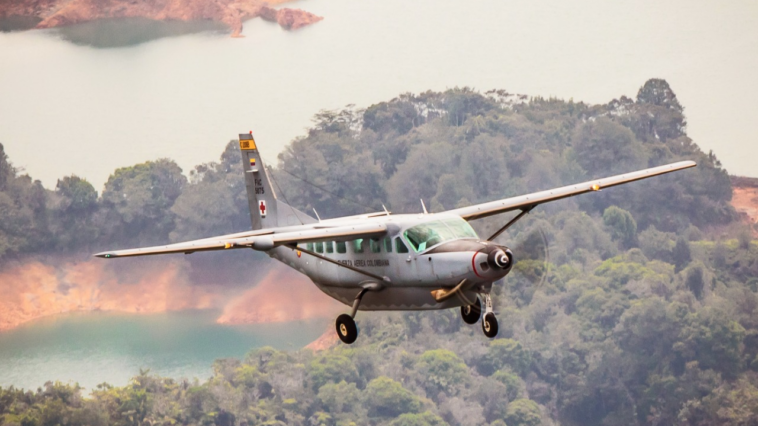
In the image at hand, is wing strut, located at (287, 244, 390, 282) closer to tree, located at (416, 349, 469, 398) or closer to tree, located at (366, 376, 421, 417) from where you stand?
tree, located at (366, 376, 421, 417)

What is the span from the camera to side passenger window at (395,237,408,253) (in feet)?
150

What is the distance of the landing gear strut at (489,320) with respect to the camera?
1729 inches

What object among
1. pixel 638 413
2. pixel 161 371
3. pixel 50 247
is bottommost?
pixel 638 413

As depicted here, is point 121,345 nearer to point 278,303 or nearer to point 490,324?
point 278,303

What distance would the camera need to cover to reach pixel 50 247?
190 m

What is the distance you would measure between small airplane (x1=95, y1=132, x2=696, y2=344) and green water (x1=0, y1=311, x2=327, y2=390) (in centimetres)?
12395

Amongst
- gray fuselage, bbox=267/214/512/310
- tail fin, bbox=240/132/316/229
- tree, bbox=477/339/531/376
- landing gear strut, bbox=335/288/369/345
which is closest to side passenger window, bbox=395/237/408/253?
gray fuselage, bbox=267/214/512/310

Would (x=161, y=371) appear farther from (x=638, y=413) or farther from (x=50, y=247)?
(x=638, y=413)

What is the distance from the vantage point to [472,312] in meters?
47.3

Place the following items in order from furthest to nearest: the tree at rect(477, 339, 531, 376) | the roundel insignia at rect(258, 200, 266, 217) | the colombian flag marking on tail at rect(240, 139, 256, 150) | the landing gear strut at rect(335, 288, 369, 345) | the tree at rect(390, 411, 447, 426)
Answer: the tree at rect(477, 339, 531, 376)
the tree at rect(390, 411, 447, 426)
the colombian flag marking on tail at rect(240, 139, 256, 150)
the roundel insignia at rect(258, 200, 266, 217)
the landing gear strut at rect(335, 288, 369, 345)

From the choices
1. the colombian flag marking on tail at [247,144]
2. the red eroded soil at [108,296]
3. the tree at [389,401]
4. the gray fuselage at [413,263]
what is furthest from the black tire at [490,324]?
the red eroded soil at [108,296]

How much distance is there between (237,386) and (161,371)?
10.9m

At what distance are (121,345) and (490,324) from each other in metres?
137

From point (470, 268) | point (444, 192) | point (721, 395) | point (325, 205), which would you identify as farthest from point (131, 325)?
point (470, 268)
